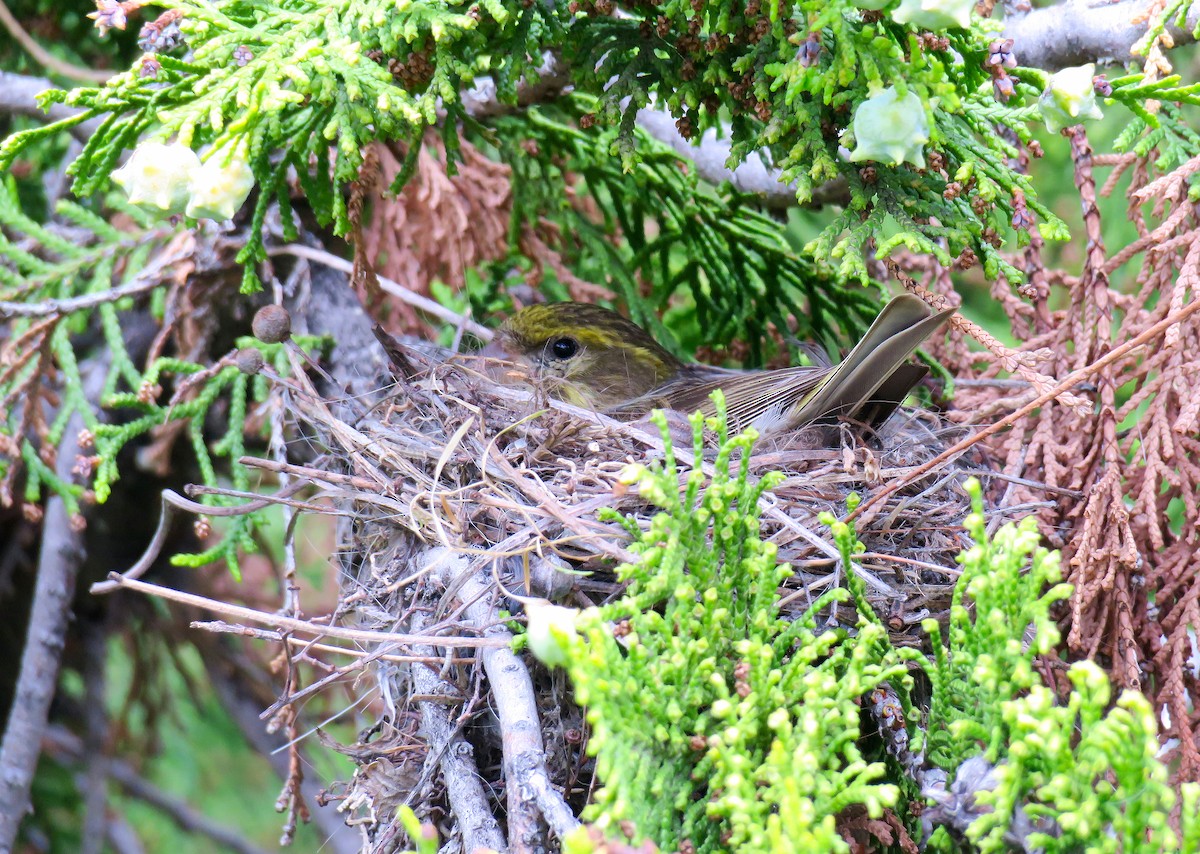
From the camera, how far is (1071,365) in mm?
2666

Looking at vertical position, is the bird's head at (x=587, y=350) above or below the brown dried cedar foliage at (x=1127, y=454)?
below

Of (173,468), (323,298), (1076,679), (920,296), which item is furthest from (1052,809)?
(173,468)

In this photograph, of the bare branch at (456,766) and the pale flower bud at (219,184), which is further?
the pale flower bud at (219,184)

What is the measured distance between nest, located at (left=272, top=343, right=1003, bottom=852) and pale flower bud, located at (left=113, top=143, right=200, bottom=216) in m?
0.79

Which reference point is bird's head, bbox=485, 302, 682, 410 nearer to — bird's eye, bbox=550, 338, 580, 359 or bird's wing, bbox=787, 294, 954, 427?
bird's eye, bbox=550, 338, 580, 359

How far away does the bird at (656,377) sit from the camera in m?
2.69

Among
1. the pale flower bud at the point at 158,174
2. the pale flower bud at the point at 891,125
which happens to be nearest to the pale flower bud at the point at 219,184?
the pale flower bud at the point at 158,174

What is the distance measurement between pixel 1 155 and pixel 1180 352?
263 centimetres

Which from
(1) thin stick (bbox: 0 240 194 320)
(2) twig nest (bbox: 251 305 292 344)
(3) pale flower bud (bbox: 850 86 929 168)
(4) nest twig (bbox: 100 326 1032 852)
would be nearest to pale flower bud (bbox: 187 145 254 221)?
(4) nest twig (bbox: 100 326 1032 852)

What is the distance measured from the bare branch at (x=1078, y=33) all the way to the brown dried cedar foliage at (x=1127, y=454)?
25cm

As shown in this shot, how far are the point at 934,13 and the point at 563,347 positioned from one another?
6.32 ft

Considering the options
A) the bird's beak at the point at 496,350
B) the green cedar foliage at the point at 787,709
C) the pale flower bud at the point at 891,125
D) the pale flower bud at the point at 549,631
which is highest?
the pale flower bud at the point at 891,125

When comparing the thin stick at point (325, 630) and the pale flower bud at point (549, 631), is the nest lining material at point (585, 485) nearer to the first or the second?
the thin stick at point (325, 630)

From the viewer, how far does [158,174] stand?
1.98 meters
